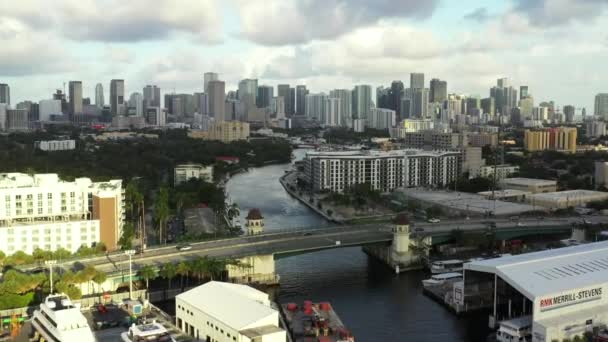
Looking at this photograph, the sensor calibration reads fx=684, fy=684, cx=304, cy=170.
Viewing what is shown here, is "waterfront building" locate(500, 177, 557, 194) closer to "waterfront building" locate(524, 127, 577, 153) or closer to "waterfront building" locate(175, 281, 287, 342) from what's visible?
"waterfront building" locate(175, 281, 287, 342)

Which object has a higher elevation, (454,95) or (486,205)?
(454,95)

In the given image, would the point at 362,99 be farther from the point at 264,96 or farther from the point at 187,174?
the point at 187,174

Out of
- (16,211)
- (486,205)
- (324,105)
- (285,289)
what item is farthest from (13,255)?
(324,105)

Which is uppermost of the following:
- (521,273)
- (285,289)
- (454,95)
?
Result: (454,95)

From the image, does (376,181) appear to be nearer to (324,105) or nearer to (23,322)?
(23,322)

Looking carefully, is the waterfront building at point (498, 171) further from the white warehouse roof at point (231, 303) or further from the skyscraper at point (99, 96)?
the skyscraper at point (99, 96)

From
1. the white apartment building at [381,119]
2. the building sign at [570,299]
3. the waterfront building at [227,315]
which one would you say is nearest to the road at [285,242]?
the waterfront building at [227,315]

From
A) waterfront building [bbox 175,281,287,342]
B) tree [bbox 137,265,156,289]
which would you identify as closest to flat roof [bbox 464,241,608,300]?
waterfront building [bbox 175,281,287,342]
